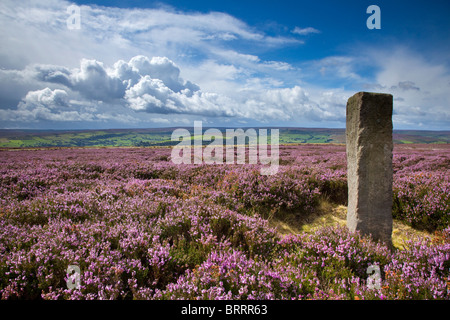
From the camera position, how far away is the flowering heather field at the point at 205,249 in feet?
7.48

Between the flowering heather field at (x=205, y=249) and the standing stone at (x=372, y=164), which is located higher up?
the standing stone at (x=372, y=164)

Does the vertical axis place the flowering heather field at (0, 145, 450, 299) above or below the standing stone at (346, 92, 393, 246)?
below

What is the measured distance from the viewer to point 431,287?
2.18 meters

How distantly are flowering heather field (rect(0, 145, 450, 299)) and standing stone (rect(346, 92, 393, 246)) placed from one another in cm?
39

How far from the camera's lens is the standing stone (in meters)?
3.55

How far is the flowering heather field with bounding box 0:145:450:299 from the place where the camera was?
2279 millimetres

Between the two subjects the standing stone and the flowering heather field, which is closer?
the flowering heather field

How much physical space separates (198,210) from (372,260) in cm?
290

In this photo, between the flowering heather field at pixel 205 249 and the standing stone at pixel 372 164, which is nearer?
the flowering heather field at pixel 205 249

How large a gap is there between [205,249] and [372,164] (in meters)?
3.13

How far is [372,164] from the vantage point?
360 centimetres

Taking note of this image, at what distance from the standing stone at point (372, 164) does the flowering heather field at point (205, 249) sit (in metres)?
0.39

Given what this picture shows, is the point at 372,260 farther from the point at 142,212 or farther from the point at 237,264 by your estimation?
the point at 142,212

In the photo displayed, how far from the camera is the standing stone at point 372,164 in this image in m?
3.55
